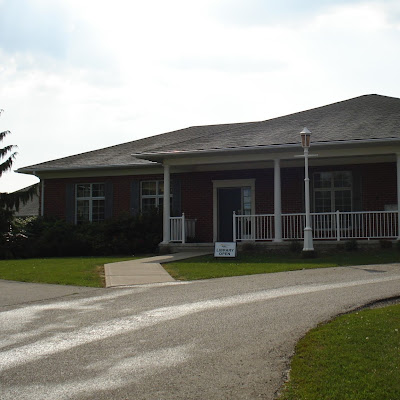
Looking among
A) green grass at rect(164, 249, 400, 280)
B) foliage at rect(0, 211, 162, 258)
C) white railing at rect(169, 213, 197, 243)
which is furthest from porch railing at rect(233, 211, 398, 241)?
foliage at rect(0, 211, 162, 258)

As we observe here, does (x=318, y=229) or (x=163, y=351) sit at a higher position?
(x=318, y=229)

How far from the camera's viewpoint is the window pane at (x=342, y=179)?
65.8ft

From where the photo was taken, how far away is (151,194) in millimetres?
22672

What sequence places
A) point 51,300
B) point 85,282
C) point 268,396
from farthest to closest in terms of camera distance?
point 85,282
point 51,300
point 268,396

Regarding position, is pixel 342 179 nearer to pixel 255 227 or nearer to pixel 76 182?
pixel 255 227

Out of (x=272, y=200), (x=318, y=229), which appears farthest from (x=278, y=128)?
(x=318, y=229)

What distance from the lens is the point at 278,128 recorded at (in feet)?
67.4

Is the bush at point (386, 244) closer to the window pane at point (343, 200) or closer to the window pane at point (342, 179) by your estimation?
the window pane at point (343, 200)

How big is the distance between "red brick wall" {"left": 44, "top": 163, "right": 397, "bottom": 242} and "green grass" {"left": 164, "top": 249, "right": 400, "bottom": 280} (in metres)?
3.52

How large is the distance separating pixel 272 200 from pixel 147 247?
15.0ft

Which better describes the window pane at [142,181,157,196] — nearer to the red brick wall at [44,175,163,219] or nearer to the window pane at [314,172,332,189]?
the red brick wall at [44,175,163,219]

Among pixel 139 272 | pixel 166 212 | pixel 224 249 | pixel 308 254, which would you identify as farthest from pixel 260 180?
pixel 139 272

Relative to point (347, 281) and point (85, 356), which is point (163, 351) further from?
point (347, 281)

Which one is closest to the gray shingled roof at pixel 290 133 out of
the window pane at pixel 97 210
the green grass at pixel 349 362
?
the window pane at pixel 97 210
